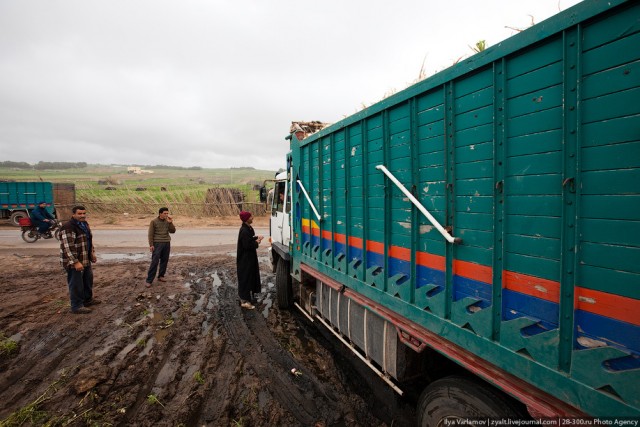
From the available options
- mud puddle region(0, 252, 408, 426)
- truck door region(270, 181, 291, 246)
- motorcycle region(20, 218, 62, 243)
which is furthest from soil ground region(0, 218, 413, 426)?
motorcycle region(20, 218, 62, 243)

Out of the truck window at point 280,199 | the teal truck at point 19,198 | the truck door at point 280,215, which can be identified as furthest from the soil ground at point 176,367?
the teal truck at point 19,198

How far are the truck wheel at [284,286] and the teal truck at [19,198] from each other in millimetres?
17305

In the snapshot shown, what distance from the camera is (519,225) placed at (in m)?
1.67

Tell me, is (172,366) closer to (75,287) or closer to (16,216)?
(75,287)

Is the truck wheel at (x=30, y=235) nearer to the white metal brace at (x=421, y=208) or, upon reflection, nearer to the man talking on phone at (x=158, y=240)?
the man talking on phone at (x=158, y=240)

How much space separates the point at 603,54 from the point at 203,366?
4475 millimetres

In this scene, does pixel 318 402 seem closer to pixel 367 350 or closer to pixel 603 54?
pixel 367 350

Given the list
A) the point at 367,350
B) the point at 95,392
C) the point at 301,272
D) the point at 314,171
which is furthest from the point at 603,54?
the point at 95,392

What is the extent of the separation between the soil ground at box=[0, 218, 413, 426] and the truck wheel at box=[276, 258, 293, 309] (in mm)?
223

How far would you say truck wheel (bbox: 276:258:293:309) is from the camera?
586cm

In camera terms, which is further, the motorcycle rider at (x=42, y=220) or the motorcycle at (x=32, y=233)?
the motorcycle at (x=32, y=233)

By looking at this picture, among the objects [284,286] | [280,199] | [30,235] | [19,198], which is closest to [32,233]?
[30,235]

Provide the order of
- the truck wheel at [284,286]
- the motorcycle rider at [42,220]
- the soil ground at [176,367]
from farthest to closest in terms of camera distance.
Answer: the motorcycle rider at [42,220], the truck wheel at [284,286], the soil ground at [176,367]

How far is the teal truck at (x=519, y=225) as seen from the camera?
1290 millimetres
